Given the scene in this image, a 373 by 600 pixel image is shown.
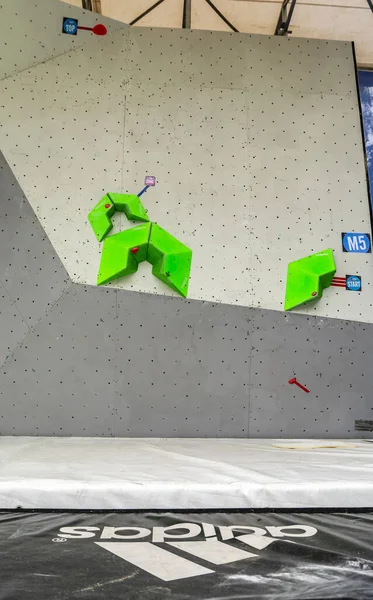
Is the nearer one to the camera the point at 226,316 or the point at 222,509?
the point at 222,509

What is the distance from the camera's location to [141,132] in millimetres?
3287

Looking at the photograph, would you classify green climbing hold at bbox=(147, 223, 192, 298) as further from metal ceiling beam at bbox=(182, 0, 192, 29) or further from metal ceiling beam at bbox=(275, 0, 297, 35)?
metal ceiling beam at bbox=(275, 0, 297, 35)

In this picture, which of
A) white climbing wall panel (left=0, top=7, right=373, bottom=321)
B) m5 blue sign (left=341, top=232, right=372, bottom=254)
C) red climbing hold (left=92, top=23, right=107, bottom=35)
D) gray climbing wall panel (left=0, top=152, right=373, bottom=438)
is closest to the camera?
gray climbing wall panel (left=0, top=152, right=373, bottom=438)

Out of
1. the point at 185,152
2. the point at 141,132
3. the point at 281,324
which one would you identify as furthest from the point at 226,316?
the point at 141,132

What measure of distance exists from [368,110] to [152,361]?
2.31 meters

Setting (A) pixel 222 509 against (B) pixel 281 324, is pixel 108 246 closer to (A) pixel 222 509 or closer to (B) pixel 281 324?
(B) pixel 281 324

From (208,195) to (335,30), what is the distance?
1.92 m

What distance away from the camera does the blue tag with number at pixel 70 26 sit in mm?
3344

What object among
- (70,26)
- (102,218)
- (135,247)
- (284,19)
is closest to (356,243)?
(135,247)

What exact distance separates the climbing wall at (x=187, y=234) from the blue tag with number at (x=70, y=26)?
0.12 meters

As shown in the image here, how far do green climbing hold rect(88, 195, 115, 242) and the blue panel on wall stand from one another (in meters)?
1.70

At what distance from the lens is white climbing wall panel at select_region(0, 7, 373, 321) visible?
315 cm

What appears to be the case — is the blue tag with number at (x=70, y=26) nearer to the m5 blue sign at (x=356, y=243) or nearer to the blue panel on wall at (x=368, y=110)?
the blue panel on wall at (x=368, y=110)

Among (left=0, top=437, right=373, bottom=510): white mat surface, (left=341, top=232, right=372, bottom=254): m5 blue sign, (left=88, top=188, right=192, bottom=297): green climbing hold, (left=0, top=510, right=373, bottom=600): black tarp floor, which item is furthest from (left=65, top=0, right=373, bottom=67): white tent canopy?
(left=0, top=510, right=373, bottom=600): black tarp floor
